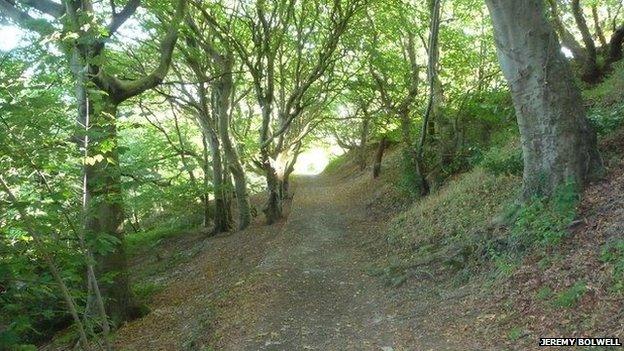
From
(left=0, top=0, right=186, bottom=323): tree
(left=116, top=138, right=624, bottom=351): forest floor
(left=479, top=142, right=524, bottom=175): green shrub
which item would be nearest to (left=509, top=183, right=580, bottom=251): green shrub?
(left=116, top=138, right=624, bottom=351): forest floor

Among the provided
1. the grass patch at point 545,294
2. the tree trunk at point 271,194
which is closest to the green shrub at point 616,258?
the grass patch at point 545,294

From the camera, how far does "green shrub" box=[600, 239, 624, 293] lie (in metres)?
4.39

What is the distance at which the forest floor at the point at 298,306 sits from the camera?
5961 millimetres

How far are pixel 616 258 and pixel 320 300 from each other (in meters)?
4.37

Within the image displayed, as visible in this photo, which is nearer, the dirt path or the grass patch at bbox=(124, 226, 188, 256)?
the dirt path

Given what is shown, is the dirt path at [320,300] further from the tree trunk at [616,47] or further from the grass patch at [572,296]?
the tree trunk at [616,47]

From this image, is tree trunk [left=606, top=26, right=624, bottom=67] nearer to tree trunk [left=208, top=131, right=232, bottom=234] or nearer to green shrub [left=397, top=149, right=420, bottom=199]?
green shrub [left=397, top=149, right=420, bottom=199]

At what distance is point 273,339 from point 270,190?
11.0m

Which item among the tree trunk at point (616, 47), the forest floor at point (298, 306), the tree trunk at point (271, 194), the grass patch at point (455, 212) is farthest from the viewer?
the tree trunk at point (271, 194)

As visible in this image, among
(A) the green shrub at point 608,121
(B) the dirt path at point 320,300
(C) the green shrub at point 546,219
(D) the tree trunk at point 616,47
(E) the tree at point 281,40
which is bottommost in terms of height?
(B) the dirt path at point 320,300

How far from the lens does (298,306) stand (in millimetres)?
7398

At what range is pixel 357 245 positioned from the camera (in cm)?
1155

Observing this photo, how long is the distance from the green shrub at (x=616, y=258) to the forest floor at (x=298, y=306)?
1562mm

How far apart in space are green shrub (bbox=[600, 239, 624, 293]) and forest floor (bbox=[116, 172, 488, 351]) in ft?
5.13
